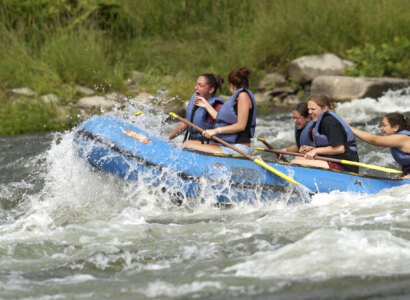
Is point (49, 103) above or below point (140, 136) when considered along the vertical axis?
below

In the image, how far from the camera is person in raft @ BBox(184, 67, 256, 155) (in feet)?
20.3

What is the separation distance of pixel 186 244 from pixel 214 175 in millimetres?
1104

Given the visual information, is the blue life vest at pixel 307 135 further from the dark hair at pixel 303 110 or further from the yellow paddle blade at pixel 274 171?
the yellow paddle blade at pixel 274 171

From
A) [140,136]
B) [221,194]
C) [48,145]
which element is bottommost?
[48,145]

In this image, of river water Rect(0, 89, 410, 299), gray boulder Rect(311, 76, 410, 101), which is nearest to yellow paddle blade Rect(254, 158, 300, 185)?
river water Rect(0, 89, 410, 299)

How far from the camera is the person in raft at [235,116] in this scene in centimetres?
620

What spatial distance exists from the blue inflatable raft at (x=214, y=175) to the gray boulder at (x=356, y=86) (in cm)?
526

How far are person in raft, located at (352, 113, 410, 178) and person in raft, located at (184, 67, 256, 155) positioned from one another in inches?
36.7

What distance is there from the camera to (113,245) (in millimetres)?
4969

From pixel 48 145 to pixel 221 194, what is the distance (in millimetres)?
4174

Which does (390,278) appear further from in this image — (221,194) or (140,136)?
(140,136)

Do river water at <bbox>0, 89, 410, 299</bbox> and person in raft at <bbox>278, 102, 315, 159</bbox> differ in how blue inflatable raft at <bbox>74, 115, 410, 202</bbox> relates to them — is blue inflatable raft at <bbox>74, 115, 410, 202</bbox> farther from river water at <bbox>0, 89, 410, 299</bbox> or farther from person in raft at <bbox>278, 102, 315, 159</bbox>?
person in raft at <bbox>278, 102, 315, 159</bbox>

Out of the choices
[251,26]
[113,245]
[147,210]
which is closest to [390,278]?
[113,245]

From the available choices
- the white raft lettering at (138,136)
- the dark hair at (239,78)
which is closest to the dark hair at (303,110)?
the dark hair at (239,78)
